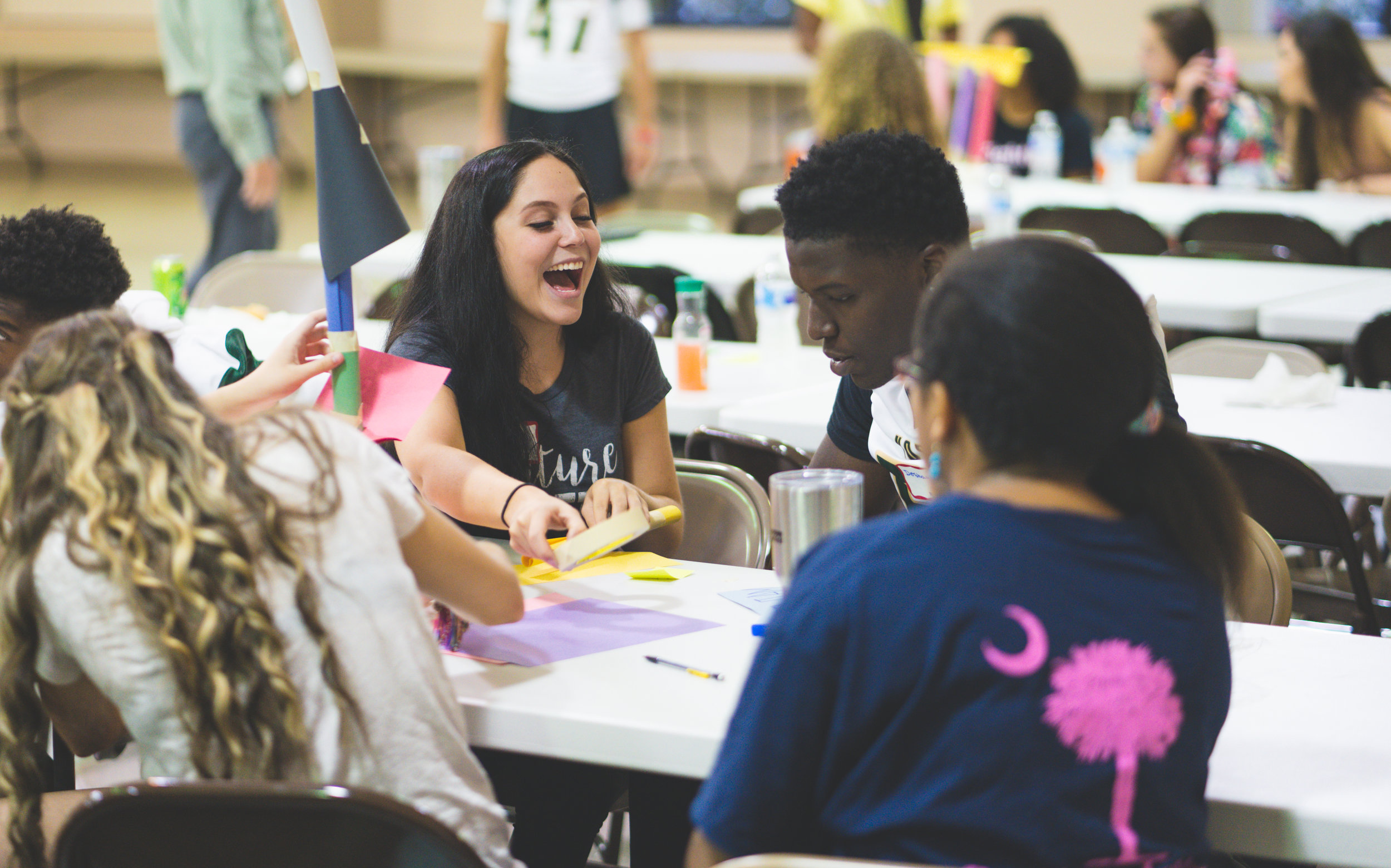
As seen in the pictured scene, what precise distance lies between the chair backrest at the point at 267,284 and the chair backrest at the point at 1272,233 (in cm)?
294

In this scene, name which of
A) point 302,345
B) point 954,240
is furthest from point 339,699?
point 954,240

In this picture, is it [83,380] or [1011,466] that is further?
[83,380]

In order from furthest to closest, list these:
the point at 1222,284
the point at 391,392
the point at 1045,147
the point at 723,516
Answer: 1. the point at 1045,147
2. the point at 1222,284
3. the point at 723,516
4. the point at 391,392

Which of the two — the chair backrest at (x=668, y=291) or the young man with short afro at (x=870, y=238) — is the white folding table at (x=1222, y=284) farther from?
the young man with short afro at (x=870, y=238)

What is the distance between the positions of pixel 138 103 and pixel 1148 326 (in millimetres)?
11847

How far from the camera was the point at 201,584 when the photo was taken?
1.20 m

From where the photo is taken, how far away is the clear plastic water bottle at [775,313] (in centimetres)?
338

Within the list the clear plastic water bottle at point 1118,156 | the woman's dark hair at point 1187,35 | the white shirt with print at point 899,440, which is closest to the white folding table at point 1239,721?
the white shirt with print at point 899,440

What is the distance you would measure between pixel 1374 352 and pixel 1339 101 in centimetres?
253

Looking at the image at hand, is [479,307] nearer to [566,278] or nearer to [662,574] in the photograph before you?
[566,278]

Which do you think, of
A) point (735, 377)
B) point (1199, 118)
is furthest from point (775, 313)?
point (1199, 118)

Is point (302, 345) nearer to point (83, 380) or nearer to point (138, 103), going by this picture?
point (83, 380)

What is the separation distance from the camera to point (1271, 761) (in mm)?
1326

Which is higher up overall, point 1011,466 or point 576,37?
point 576,37
